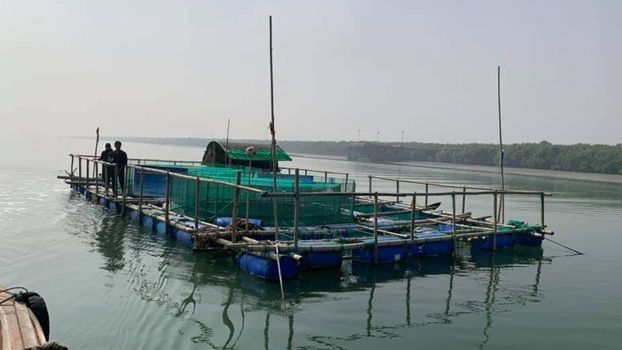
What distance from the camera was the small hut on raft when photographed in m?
30.1

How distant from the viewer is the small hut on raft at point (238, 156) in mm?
30062

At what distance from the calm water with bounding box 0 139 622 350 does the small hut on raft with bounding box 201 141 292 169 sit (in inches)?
455

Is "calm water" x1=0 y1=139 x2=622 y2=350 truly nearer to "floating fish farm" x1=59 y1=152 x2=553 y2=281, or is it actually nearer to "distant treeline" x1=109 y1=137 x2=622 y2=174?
"floating fish farm" x1=59 y1=152 x2=553 y2=281

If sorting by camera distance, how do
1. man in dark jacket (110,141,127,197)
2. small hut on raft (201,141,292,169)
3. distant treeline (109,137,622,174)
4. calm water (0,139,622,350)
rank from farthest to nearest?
1. distant treeline (109,137,622,174)
2. small hut on raft (201,141,292,169)
3. man in dark jacket (110,141,127,197)
4. calm water (0,139,622,350)

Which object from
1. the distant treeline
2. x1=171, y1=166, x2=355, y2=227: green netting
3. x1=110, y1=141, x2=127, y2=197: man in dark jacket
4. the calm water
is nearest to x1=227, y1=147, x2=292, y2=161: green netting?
x1=110, y1=141, x2=127, y2=197: man in dark jacket

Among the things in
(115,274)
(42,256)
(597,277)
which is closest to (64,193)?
(42,256)

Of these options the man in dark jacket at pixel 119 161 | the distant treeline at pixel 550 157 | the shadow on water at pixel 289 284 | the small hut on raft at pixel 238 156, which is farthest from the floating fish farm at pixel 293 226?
the distant treeline at pixel 550 157

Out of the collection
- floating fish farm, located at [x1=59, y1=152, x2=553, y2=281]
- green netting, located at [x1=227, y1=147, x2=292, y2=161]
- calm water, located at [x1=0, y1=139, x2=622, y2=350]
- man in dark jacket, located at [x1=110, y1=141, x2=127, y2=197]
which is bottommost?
calm water, located at [x1=0, y1=139, x2=622, y2=350]

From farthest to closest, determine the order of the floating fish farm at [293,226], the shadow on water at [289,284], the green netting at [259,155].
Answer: the green netting at [259,155] < the floating fish farm at [293,226] < the shadow on water at [289,284]

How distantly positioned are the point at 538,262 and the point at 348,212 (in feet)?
21.9

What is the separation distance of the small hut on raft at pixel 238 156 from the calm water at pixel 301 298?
11557 millimetres

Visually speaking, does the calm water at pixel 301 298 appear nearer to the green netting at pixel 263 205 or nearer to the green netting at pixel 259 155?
the green netting at pixel 263 205

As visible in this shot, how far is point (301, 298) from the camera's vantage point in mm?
11867

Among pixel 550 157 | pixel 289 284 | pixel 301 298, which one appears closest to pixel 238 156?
pixel 289 284
